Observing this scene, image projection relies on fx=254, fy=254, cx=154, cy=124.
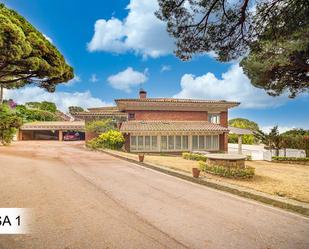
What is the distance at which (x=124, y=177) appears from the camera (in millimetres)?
11711

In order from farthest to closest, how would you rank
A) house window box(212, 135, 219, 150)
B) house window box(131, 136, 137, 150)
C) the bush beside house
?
house window box(212, 135, 219, 150) → house window box(131, 136, 137, 150) → the bush beside house

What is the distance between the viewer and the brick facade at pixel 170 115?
28.6 meters

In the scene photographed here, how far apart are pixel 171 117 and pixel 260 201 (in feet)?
70.5

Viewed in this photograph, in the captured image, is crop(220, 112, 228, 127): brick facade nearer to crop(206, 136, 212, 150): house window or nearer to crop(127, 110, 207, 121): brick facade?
crop(127, 110, 207, 121): brick facade

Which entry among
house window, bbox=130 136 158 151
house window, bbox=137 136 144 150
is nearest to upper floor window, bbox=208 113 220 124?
house window, bbox=130 136 158 151

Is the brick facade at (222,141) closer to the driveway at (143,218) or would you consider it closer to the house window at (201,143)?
the house window at (201,143)

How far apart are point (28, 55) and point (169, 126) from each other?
17.9m

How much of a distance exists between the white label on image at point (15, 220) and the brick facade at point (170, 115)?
22.3 metres

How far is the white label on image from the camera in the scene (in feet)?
17.3

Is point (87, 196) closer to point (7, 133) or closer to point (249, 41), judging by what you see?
point (7, 133)

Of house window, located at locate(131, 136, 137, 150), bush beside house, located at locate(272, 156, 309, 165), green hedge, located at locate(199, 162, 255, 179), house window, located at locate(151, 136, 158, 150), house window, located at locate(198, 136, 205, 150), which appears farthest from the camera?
house window, located at locate(198, 136, 205, 150)

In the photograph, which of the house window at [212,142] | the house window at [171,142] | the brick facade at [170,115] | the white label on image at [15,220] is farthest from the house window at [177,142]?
the white label on image at [15,220]

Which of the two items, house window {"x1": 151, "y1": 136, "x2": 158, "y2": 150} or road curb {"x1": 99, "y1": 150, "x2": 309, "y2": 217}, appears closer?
road curb {"x1": 99, "y1": 150, "x2": 309, "y2": 217}

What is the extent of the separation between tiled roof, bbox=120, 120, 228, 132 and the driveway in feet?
52.3
